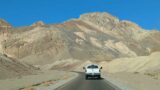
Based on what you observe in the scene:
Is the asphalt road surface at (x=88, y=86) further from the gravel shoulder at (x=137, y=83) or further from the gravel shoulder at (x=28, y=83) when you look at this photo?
the gravel shoulder at (x=28, y=83)

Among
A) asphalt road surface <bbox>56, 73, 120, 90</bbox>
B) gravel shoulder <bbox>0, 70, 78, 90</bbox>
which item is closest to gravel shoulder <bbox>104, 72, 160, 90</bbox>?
asphalt road surface <bbox>56, 73, 120, 90</bbox>

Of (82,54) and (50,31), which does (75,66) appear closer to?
(82,54)

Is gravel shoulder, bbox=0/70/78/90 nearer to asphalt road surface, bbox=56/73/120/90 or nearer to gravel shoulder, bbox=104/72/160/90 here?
asphalt road surface, bbox=56/73/120/90

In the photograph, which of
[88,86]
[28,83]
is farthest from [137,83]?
[28,83]

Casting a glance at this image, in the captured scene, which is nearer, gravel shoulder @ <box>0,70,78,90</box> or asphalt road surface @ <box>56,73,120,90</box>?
asphalt road surface @ <box>56,73,120,90</box>

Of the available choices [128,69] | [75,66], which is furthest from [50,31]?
[128,69]

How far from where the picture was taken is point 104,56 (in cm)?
18688

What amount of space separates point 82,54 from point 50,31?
2092 cm

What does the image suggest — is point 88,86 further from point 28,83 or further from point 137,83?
point 28,83

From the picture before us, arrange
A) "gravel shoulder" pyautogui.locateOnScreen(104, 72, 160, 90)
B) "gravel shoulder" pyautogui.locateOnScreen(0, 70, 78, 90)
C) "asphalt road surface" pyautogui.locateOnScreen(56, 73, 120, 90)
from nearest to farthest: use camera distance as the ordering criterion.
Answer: "asphalt road surface" pyautogui.locateOnScreen(56, 73, 120, 90), "gravel shoulder" pyautogui.locateOnScreen(104, 72, 160, 90), "gravel shoulder" pyautogui.locateOnScreen(0, 70, 78, 90)

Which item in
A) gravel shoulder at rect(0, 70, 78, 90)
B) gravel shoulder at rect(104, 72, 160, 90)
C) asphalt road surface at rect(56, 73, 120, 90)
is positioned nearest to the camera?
asphalt road surface at rect(56, 73, 120, 90)

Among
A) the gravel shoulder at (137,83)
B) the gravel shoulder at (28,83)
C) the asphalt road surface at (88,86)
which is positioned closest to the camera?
the asphalt road surface at (88,86)

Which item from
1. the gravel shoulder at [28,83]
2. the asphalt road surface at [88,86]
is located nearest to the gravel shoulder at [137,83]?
the asphalt road surface at [88,86]

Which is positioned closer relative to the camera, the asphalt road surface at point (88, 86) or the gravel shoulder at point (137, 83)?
the asphalt road surface at point (88, 86)
